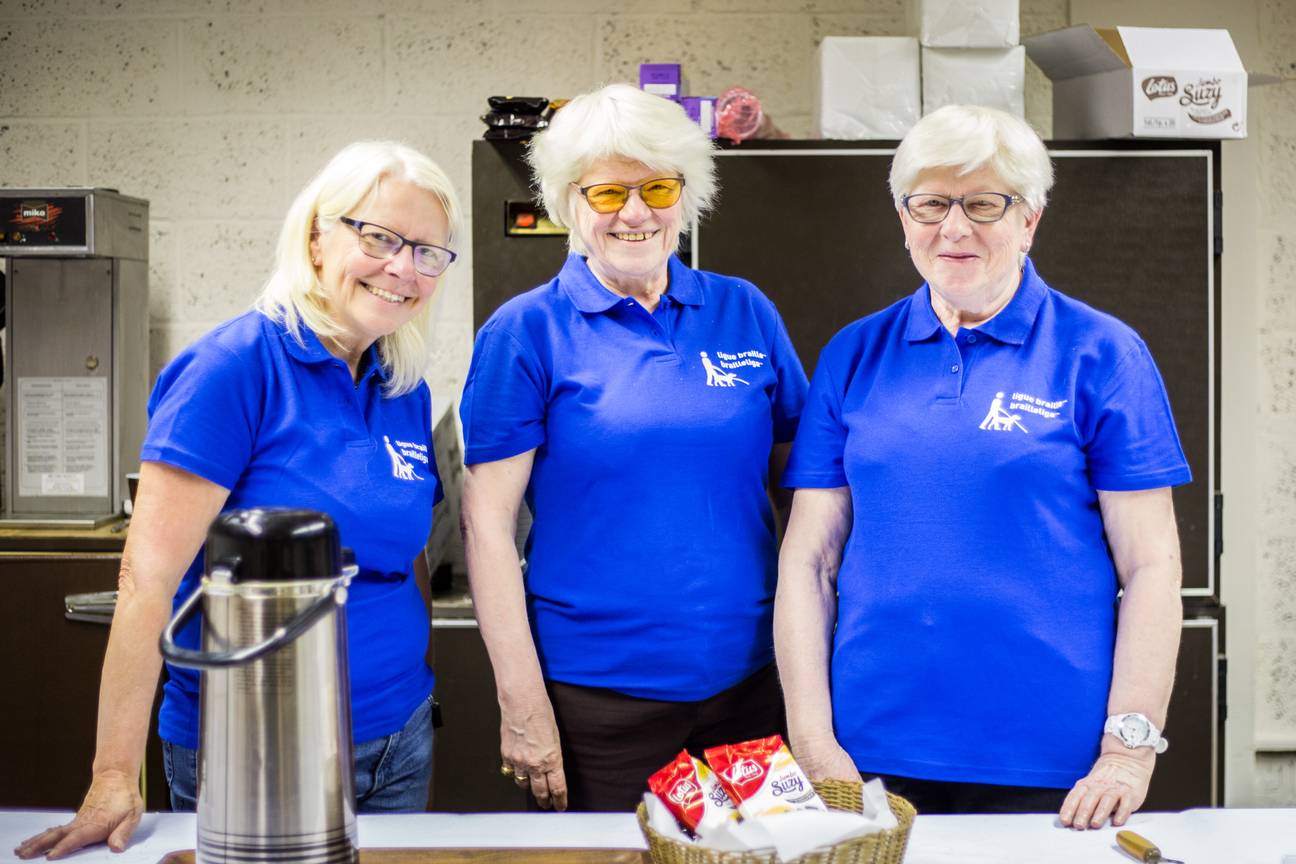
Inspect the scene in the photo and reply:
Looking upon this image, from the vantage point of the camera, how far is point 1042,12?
3076mm

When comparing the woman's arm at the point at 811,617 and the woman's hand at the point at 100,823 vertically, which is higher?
the woman's arm at the point at 811,617

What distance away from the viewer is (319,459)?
54.6 inches

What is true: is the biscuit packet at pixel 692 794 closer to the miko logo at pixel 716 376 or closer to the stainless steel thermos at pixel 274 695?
the stainless steel thermos at pixel 274 695

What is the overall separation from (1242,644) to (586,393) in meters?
2.23

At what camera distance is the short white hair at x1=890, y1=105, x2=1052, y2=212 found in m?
1.49

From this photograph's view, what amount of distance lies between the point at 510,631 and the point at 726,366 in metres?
0.46

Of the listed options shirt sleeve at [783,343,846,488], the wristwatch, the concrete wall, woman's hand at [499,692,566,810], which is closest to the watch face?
the wristwatch

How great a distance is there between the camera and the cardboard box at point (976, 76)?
2.67 metres

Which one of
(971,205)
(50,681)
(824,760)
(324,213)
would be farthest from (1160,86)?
(50,681)

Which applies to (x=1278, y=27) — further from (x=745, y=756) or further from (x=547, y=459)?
(x=745, y=756)

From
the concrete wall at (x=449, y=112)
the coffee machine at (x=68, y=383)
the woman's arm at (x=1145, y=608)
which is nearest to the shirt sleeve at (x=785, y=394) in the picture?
the woman's arm at (x=1145, y=608)

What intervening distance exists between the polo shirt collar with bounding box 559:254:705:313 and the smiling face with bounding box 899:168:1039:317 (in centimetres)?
34

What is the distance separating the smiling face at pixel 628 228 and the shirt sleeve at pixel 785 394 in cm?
22

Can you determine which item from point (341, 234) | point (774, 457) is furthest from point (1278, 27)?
point (341, 234)
